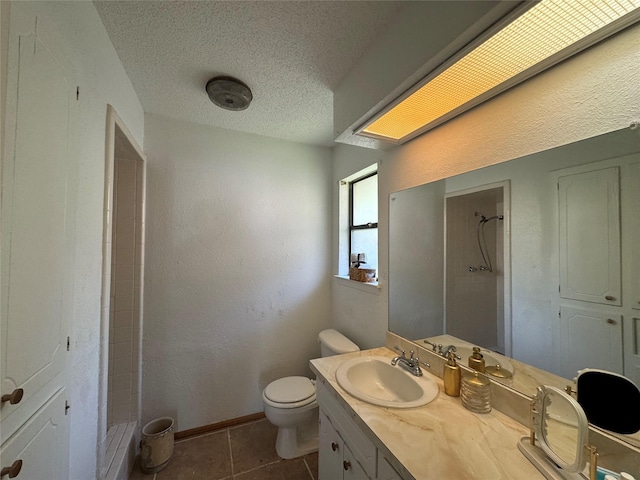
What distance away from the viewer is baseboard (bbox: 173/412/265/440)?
185cm

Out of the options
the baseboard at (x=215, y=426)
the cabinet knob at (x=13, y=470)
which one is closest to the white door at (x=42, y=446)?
the cabinet knob at (x=13, y=470)

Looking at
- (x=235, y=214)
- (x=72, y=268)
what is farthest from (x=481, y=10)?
(x=235, y=214)

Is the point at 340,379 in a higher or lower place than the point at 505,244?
lower

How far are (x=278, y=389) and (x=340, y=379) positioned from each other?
879 mm

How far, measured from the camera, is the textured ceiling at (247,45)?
1006mm

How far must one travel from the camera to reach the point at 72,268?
0.88 metres

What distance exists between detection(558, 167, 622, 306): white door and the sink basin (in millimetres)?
656

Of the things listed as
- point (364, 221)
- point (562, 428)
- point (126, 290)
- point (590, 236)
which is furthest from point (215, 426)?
point (590, 236)

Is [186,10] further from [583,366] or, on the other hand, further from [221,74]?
[583,366]

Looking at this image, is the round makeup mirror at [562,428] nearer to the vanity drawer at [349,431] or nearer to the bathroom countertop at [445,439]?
the bathroom countertop at [445,439]

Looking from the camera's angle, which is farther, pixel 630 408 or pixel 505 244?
pixel 505 244

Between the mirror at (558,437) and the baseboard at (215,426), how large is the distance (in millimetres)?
1954

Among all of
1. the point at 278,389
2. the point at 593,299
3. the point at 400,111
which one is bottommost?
the point at 278,389

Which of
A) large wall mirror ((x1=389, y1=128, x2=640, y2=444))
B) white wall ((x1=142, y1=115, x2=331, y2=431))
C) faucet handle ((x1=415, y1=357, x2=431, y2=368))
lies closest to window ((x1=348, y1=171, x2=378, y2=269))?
white wall ((x1=142, y1=115, x2=331, y2=431))
